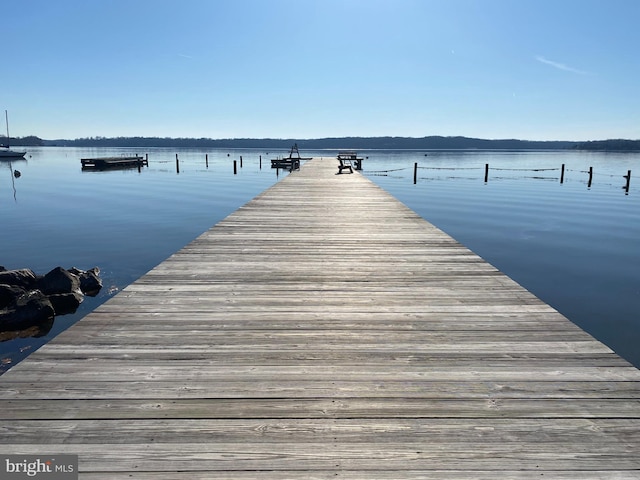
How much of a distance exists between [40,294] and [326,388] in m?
9.19

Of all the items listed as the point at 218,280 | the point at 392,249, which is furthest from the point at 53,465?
the point at 392,249

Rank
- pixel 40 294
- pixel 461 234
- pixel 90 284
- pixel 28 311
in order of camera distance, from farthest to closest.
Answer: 1. pixel 461 234
2. pixel 90 284
3. pixel 40 294
4. pixel 28 311

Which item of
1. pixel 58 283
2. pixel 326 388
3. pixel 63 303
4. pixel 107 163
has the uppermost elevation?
pixel 107 163

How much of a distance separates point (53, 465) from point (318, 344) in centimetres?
187

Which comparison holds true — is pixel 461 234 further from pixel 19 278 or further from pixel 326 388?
pixel 326 388

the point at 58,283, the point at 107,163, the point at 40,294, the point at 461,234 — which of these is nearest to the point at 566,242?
the point at 461,234

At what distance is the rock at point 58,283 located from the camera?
33.2 feet

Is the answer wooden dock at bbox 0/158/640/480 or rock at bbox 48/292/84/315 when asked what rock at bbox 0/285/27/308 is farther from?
wooden dock at bbox 0/158/640/480

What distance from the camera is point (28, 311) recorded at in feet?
28.4

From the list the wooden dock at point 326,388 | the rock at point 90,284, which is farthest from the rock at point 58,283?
the wooden dock at point 326,388

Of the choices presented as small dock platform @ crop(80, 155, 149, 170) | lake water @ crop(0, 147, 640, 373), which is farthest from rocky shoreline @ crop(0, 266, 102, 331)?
small dock platform @ crop(80, 155, 149, 170)

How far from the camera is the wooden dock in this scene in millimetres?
2129

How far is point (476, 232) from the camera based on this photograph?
1817cm

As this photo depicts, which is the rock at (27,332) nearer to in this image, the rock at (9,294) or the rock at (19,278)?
the rock at (9,294)
